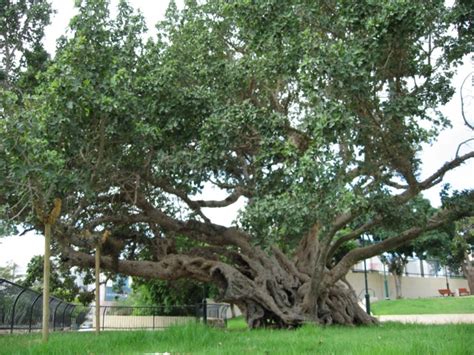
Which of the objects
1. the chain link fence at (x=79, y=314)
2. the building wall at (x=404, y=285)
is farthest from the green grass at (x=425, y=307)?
the chain link fence at (x=79, y=314)

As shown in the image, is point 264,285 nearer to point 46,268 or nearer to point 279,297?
point 279,297

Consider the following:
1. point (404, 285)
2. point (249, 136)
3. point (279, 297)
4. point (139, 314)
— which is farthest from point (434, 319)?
point (404, 285)

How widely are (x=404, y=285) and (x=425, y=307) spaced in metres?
14.2

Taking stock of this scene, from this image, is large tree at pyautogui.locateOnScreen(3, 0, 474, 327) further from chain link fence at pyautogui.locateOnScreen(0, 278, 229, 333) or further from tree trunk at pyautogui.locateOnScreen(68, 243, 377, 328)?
chain link fence at pyautogui.locateOnScreen(0, 278, 229, 333)

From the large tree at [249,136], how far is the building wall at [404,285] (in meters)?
19.8

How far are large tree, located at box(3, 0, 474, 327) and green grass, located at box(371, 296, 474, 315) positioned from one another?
32.7 feet

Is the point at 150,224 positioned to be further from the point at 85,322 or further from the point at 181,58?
the point at 85,322

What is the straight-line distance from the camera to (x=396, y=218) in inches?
490

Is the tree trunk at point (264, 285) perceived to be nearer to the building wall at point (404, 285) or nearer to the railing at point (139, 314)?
the railing at point (139, 314)

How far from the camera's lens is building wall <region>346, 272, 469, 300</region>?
34969 mm

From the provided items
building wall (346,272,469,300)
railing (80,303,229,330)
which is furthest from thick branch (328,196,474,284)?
building wall (346,272,469,300)

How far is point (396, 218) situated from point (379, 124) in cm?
305

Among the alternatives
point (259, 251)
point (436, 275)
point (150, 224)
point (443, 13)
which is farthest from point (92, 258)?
point (436, 275)

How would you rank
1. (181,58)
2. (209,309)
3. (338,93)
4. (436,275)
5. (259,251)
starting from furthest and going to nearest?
(436,275)
(209,309)
(259,251)
(181,58)
(338,93)
